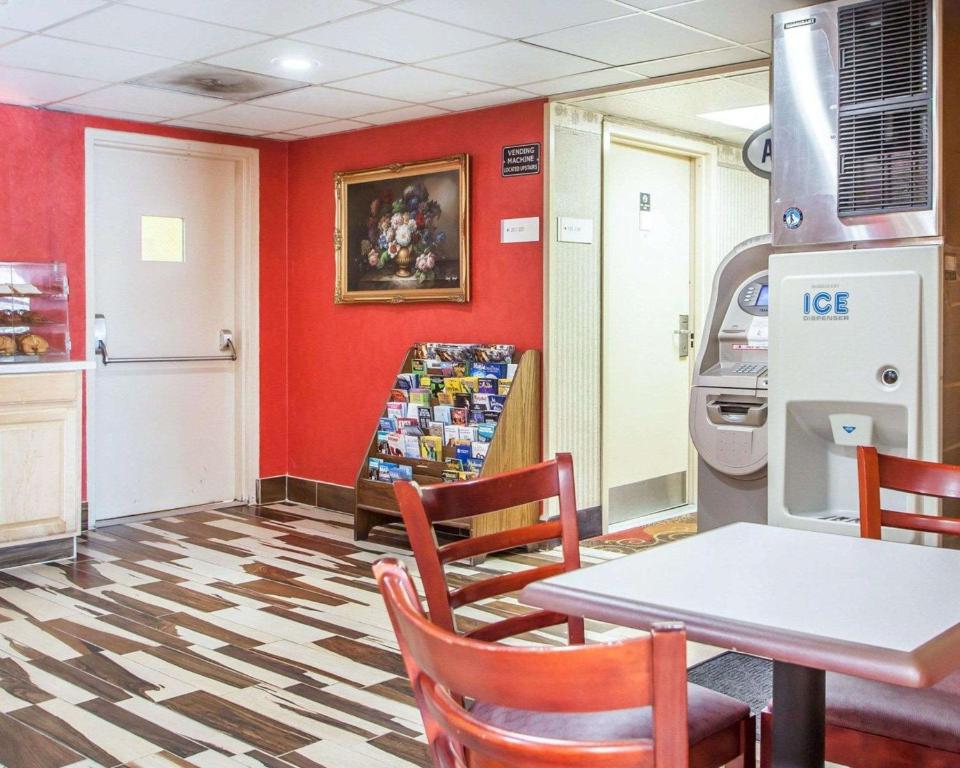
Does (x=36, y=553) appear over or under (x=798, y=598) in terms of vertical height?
under

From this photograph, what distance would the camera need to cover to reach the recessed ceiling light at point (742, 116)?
5500 mm

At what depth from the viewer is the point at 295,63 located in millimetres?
4422

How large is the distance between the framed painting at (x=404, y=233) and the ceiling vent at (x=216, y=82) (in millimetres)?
995

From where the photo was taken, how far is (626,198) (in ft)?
18.7

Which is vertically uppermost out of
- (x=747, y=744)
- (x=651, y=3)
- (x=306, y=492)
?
(x=651, y=3)

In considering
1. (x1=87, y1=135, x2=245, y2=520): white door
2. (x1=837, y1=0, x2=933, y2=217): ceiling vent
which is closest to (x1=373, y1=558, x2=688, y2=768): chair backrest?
(x1=837, y1=0, x2=933, y2=217): ceiling vent

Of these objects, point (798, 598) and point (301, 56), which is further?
point (301, 56)

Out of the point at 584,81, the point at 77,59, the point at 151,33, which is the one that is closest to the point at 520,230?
the point at 584,81

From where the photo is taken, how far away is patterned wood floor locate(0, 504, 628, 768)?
2.83 meters

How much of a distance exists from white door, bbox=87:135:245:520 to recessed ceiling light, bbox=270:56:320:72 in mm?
1761

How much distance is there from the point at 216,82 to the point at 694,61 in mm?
2229

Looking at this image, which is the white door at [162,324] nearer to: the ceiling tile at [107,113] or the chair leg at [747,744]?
the ceiling tile at [107,113]

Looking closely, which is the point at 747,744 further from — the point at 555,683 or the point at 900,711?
the point at 555,683

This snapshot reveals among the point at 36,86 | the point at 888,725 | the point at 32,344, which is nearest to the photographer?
the point at 888,725
